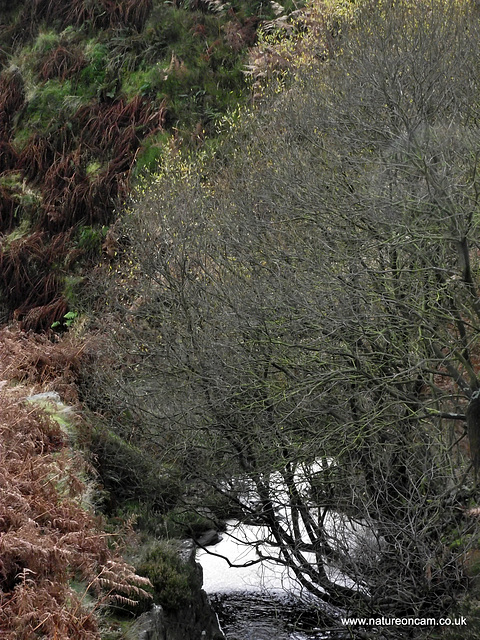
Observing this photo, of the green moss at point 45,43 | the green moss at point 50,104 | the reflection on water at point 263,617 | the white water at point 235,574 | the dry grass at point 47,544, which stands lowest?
the reflection on water at point 263,617

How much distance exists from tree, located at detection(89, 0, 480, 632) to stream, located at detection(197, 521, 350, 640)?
453 mm

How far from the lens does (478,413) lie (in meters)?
6.30

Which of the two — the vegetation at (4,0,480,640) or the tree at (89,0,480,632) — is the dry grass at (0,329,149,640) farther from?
the tree at (89,0,480,632)

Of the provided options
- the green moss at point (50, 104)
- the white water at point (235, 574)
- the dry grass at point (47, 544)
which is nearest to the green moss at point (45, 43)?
the green moss at point (50, 104)

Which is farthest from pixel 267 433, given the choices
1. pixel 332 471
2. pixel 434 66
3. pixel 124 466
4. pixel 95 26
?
pixel 95 26

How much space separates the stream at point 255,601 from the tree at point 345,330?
1.49 ft

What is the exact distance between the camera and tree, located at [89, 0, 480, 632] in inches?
273

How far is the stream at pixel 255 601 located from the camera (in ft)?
27.0

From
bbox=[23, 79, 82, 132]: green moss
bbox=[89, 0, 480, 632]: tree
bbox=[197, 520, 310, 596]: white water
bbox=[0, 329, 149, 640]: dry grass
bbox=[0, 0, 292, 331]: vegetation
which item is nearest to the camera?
bbox=[0, 329, 149, 640]: dry grass

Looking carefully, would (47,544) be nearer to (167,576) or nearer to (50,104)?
(167,576)

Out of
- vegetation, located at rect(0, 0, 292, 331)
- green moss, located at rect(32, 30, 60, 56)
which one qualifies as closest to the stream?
vegetation, located at rect(0, 0, 292, 331)

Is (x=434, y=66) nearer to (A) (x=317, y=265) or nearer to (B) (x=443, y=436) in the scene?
(A) (x=317, y=265)

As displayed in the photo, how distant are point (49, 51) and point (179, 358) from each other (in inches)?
515

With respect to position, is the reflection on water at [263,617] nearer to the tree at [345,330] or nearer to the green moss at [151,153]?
the tree at [345,330]
